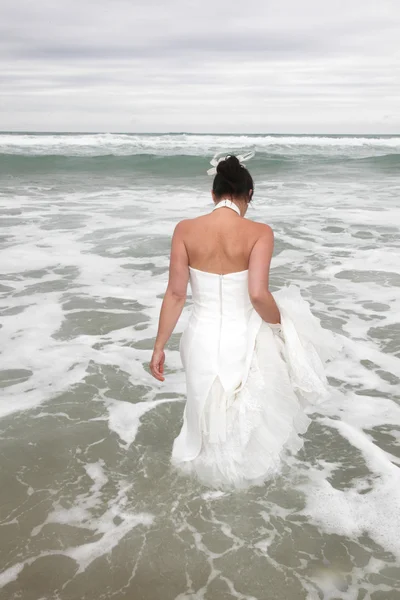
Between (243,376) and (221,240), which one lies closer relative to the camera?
(221,240)

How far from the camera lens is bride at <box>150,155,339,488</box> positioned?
3.22 metres

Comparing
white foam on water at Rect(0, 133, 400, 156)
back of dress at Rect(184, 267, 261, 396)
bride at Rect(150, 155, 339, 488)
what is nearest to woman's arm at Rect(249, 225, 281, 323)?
bride at Rect(150, 155, 339, 488)

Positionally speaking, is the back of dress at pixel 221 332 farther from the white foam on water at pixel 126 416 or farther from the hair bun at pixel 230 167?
the white foam on water at pixel 126 416

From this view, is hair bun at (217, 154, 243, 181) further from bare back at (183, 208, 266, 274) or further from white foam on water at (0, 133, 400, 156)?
white foam on water at (0, 133, 400, 156)

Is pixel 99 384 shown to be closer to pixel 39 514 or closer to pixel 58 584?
pixel 39 514

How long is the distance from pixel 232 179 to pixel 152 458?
6.28 ft

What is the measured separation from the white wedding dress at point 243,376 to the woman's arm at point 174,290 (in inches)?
2.5

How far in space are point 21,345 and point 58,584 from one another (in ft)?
11.1

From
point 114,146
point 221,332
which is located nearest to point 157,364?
point 221,332

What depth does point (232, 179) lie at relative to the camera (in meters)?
3.20

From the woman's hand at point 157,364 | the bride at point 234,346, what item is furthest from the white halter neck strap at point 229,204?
the woman's hand at point 157,364

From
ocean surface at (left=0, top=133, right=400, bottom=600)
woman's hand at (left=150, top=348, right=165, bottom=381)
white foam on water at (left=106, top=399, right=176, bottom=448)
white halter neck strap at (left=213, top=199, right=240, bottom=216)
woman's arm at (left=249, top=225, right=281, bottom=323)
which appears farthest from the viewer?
white foam on water at (left=106, top=399, right=176, bottom=448)

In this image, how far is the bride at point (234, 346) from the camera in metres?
3.22

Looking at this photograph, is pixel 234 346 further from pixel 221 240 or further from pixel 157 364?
pixel 221 240
